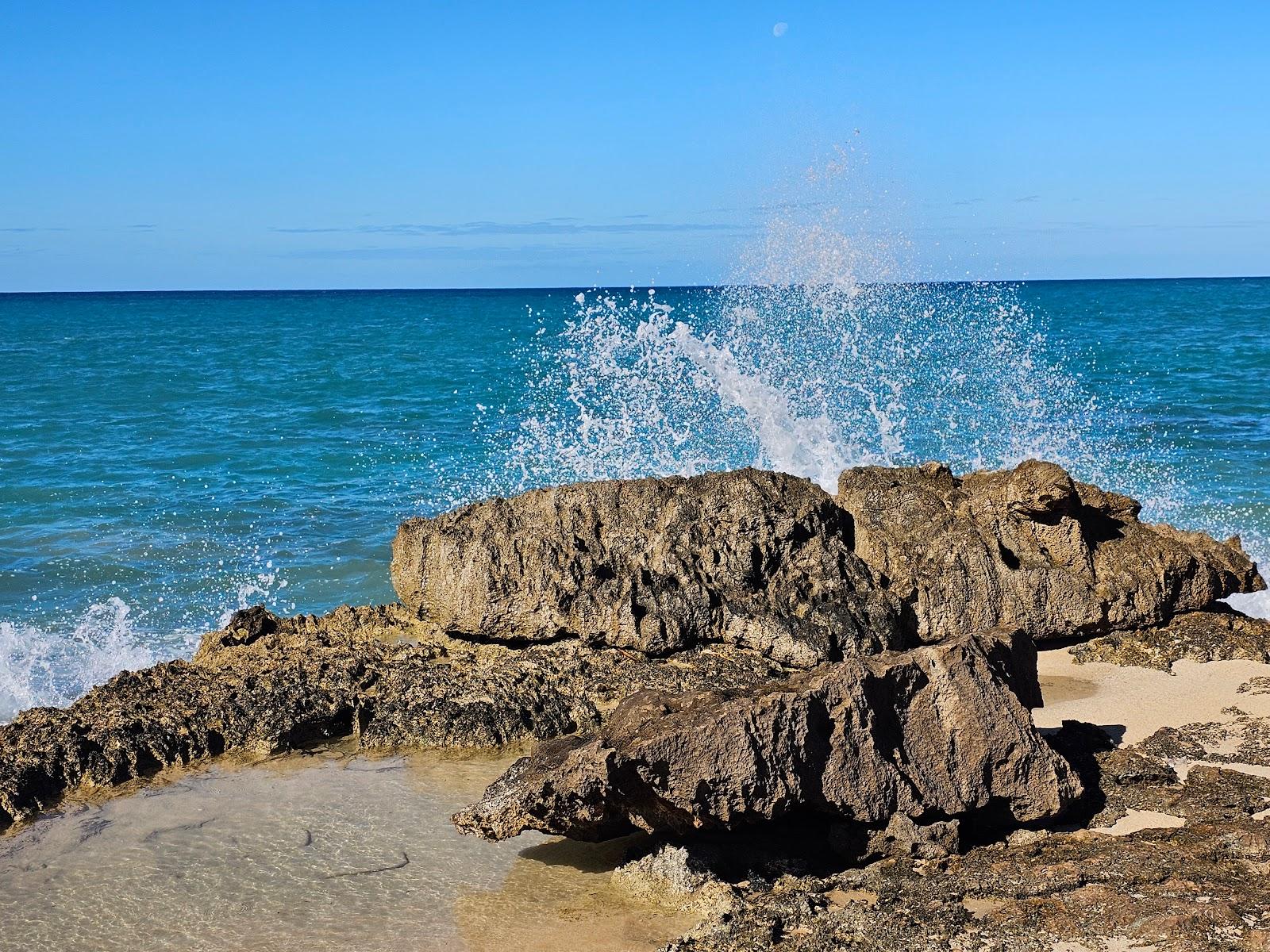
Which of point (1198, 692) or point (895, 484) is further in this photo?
point (895, 484)

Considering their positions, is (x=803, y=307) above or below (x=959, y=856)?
above

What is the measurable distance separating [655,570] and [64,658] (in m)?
4.06

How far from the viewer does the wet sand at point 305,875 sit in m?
3.97

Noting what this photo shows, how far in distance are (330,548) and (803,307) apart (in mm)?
14937

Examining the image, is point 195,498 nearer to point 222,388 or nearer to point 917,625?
point 917,625

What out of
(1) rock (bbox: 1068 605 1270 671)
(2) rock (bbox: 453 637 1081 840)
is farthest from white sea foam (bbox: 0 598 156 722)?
(1) rock (bbox: 1068 605 1270 671)

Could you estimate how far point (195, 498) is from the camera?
1351cm

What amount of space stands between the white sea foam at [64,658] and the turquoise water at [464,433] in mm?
24

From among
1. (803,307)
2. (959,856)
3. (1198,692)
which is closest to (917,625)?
(1198,692)

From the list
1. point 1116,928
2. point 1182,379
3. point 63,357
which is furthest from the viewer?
point 63,357

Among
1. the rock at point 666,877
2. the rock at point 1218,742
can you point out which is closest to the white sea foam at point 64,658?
the rock at point 666,877

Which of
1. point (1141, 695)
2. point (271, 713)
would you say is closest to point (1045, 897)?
point (1141, 695)

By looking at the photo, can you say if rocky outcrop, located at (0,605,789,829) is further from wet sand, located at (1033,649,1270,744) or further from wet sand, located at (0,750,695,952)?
wet sand, located at (1033,649,1270,744)

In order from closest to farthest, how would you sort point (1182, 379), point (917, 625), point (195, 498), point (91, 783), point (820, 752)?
point (820, 752) < point (91, 783) < point (917, 625) < point (195, 498) < point (1182, 379)
